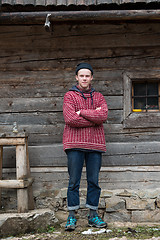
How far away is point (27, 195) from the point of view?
154 inches

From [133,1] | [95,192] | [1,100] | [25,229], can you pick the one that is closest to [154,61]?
[133,1]

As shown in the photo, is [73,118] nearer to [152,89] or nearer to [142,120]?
[142,120]

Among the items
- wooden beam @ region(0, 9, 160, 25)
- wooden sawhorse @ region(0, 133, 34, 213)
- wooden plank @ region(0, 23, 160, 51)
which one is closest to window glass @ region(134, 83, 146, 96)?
wooden plank @ region(0, 23, 160, 51)

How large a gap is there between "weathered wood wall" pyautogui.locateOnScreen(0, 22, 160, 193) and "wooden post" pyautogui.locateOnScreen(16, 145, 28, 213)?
0.43 meters

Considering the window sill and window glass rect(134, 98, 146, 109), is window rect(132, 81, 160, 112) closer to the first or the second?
window glass rect(134, 98, 146, 109)

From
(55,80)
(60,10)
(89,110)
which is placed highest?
(60,10)

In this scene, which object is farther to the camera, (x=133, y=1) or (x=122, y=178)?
(x=122, y=178)

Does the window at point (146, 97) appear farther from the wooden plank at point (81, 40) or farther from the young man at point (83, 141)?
the young man at point (83, 141)

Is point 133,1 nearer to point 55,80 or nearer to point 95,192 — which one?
point 55,80

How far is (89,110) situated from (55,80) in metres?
1.05

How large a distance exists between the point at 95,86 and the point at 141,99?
0.75 metres

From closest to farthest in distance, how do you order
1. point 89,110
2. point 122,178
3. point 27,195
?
point 89,110 < point 27,195 < point 122,178

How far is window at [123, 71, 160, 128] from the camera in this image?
429 centimetres

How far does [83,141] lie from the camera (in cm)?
360
